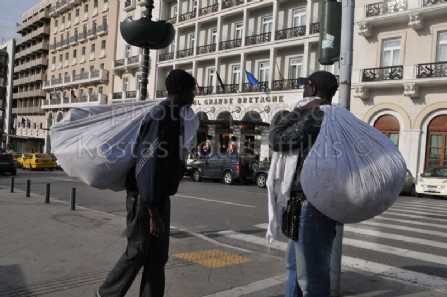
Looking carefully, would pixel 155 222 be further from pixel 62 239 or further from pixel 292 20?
pixel 292 20

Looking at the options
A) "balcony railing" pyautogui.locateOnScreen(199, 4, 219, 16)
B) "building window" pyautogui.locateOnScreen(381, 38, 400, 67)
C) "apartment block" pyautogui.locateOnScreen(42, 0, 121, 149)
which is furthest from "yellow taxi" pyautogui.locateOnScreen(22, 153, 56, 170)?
"building window" pyautogui.locateOnScreen(381, 38, 400, 67)

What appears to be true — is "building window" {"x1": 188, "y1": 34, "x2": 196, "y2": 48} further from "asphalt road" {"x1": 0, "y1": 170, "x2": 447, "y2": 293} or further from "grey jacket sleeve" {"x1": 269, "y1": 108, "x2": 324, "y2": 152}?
"grey jacket sleeve" {"x1": 269, "y1": 108, "x2": 324, "y2": 152}

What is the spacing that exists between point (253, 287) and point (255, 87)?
2737cm

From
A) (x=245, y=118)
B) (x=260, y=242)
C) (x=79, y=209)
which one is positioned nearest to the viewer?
(x=260, y=242)

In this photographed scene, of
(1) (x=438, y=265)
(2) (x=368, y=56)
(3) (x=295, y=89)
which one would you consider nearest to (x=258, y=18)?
(3) (x=295, y=89)

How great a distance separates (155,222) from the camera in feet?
10.7

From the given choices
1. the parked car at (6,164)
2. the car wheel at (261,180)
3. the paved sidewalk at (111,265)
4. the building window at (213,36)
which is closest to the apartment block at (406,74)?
the car wheel at (261,180)

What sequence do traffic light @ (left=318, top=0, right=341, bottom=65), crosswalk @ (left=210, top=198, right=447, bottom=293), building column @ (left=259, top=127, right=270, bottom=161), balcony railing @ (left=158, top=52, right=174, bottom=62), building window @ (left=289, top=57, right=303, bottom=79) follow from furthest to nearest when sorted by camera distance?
balcony railing @ (left=158, top=52, right=174, bottom=62), building column @ (left=259, top=127, right=270, bottom=161), building window @ (left=289, top=57, right=303, bottom=79), crosswalk @ (left=210, top=198, right=447, bottom=293), traffic light @ (left=318, top=0, right=341, bottom=65)

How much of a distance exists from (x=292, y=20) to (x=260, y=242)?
82.1ft

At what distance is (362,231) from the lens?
8812 mm

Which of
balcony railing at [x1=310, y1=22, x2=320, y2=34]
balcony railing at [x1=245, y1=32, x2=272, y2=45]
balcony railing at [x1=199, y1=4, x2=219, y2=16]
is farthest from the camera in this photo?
balcony railing at [x1=199, y1=4, x2=219, y2=16]

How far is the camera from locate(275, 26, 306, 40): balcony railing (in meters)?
28.8

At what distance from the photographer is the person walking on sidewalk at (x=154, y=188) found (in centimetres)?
317

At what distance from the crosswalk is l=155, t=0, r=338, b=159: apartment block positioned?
1821 cm
